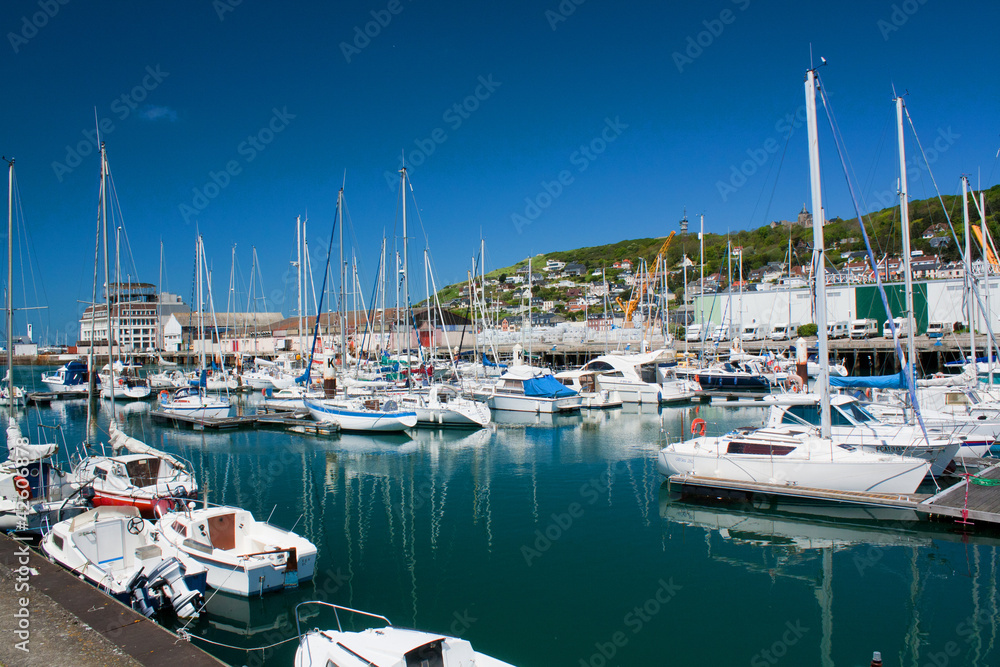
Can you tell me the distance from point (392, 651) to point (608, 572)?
26.1 ft

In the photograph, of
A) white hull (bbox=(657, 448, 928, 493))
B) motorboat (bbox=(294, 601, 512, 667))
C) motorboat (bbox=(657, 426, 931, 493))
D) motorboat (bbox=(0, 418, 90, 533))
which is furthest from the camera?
motorboat (bbox=(657, 426, 931, 493))

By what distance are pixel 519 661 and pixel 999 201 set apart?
129m

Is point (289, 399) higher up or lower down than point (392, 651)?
higher up

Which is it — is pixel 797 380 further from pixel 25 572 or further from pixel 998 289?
pixel 25 572

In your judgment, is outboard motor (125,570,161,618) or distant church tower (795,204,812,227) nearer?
outboard motor (125,570,161,618)

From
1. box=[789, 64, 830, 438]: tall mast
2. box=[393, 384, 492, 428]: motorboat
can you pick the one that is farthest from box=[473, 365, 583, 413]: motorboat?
box=[789, 64, 830, 438]: tall mast

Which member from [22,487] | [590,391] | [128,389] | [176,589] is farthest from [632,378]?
[128,389]

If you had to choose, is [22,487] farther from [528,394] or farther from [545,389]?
[545,389]

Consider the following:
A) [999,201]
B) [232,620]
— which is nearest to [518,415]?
[232,620]

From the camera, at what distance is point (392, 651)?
26.2ft

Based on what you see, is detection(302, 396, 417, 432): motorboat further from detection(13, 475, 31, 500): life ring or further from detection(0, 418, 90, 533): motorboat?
detection(13, 475, 31, 500): life ring

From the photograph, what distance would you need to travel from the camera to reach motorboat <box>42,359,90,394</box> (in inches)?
2295

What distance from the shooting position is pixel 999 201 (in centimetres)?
10619

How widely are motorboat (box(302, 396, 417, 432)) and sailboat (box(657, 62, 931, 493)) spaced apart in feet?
51.9
